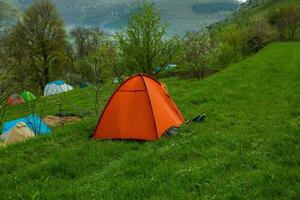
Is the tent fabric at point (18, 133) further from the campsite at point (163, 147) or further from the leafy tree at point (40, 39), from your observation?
the leafy tree at point (40, 39)

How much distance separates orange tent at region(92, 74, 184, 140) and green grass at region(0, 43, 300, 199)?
68 centimetres

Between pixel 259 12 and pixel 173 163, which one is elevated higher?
pixel 259 12

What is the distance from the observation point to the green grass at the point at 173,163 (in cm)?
966

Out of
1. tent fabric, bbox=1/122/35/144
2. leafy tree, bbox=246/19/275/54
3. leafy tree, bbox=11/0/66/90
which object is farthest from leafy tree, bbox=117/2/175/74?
leafy tree, bbox=246/19/275/54

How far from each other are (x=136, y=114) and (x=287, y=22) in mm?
82586

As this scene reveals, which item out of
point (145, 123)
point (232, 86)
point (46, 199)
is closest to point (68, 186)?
point (46, 199)

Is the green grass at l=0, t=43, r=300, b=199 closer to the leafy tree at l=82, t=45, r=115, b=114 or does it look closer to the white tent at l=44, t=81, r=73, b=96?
the leafy tree at l=82, t=45, r=115, b=114

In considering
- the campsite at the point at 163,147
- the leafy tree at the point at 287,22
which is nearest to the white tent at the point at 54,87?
the campsite at the point at 163,147

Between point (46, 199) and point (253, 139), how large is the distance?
6.83 m

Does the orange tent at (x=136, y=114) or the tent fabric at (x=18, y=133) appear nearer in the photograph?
the orange tent at (x=136, y=114)

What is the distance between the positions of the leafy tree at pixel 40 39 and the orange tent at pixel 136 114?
47053 millimetres

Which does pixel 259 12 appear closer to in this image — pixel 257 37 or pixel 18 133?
pixel 257 37

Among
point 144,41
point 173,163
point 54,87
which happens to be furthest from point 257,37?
point 173,163

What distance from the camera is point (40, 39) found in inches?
2441
